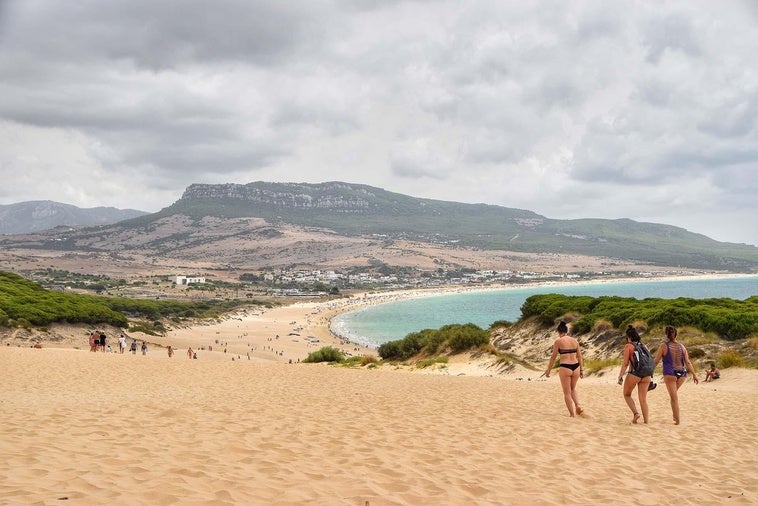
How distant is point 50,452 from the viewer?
666 cm

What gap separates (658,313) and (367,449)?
879 inches

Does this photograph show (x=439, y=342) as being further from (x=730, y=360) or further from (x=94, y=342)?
(x=94, y=342)

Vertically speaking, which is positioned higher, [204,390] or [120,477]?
[120,477]

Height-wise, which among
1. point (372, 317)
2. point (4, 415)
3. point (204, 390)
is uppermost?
point (4, 415)

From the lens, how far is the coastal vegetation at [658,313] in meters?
22.6

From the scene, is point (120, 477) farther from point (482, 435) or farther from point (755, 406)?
point (755, 406)

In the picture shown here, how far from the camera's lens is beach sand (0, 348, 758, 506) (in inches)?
218

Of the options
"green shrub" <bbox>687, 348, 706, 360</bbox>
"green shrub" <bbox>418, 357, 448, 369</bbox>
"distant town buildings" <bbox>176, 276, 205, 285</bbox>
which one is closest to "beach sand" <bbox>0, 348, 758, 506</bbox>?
"green shrub" <bbox>687, 348, 706, 360</bbox>

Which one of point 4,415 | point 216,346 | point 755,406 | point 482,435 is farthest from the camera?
point 216,346

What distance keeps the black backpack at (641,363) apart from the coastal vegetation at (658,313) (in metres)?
15.9

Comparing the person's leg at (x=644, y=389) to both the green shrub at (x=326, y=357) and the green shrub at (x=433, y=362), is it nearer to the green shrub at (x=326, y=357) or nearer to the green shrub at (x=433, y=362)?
the green shrub at (x=433, y=362)

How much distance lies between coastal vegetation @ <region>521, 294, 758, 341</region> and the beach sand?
9251 millimetres

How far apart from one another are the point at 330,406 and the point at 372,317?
267ft

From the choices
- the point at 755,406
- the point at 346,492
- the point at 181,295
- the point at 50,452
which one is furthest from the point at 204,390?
the point at 181,295
